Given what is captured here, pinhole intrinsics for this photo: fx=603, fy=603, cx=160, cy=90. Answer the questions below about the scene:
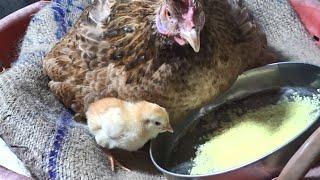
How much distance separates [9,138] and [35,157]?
0.08 metres

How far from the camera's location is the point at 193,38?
1116mm

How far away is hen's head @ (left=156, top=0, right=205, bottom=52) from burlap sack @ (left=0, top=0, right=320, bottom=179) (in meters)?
0.30

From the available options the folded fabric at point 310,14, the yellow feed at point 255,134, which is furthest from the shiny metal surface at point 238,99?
the folded fabric at point 310,14

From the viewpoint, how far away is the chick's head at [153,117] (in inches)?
46.3

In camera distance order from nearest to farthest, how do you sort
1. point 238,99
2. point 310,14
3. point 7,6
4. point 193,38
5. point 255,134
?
point 193,38 → point 255,134 → point 238,99 → point 310,14 → point 7,6

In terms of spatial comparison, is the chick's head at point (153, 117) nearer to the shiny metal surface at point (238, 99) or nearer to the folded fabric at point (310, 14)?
the shiny metal surface at point (238, 99)

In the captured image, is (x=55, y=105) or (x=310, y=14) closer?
(x=55, y=105)

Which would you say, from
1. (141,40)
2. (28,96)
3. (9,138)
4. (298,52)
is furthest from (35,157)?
(298,52)

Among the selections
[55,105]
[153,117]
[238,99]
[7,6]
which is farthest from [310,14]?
[7,6]

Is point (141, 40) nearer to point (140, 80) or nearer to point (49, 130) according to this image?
point (140, 80)

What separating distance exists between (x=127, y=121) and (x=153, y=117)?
0.06m

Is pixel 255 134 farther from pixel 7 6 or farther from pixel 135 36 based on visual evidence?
pixel 7 6

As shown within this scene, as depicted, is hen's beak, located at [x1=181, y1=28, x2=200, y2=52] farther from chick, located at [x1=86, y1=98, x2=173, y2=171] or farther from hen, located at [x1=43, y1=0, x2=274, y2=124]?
chick, located at [x1=86, y1=98, x2=173, y2=171]

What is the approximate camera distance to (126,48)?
125cm
